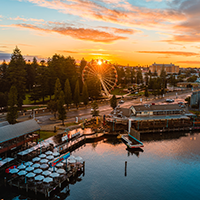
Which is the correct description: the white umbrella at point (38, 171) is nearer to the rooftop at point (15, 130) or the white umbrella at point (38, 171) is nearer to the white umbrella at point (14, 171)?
the white umbrella at point (14, 171)

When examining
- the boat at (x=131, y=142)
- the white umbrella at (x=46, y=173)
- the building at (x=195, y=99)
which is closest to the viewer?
the white umbrella at (x=46, y=173)

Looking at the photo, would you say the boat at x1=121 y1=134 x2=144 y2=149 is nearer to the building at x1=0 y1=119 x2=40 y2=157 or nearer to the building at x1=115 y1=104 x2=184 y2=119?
the building at x1=115 y1=104 x2=184 y2=119

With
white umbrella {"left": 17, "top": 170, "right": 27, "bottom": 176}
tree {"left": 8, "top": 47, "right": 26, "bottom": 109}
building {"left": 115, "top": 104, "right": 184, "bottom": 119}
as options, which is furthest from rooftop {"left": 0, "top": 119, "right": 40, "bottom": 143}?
tree {"left": 8, "top": 47, "right": 26, "bottom": 109}

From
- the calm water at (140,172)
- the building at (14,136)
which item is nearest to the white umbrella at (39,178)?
the calm water at (140,172)

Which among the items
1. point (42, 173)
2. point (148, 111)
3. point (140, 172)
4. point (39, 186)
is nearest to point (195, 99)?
point (148, 111)

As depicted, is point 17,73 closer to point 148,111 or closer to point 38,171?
point 148,111

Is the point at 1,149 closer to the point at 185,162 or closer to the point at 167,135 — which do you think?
the point at 185,162

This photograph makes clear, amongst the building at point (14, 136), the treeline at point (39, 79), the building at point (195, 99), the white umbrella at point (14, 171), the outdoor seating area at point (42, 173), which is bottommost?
the outdoor seating area at point (42, 173)
